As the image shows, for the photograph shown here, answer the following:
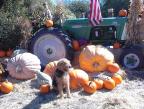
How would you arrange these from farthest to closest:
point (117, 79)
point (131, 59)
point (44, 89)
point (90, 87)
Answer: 1. point (131, 59)
2. point (117, 79)
3. point (44, 89)
4. point (90, 87)

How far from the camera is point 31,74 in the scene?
967 centimetres

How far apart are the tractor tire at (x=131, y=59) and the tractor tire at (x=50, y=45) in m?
1.29

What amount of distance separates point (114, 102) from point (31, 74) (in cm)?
244

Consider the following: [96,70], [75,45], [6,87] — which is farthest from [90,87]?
[75,45]

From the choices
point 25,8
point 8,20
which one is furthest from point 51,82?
point 25,8

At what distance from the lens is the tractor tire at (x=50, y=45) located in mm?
10656

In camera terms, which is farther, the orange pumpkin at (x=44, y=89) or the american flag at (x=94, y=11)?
the american flag at (x=94, y=11)

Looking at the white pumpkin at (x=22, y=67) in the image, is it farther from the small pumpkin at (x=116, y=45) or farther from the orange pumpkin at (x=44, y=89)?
the small pumpkin at (x=116, y=45)

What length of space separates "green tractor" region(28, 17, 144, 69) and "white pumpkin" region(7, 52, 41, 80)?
1.17 meters

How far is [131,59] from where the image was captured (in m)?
10.4

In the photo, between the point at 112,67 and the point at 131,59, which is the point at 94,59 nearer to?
the point at 112,67

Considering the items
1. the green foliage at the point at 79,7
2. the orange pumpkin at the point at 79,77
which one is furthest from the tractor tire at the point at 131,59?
the green foliage at the point at 79,7

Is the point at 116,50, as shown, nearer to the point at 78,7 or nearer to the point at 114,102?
the point at 114,102

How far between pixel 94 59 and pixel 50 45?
1.64 m
